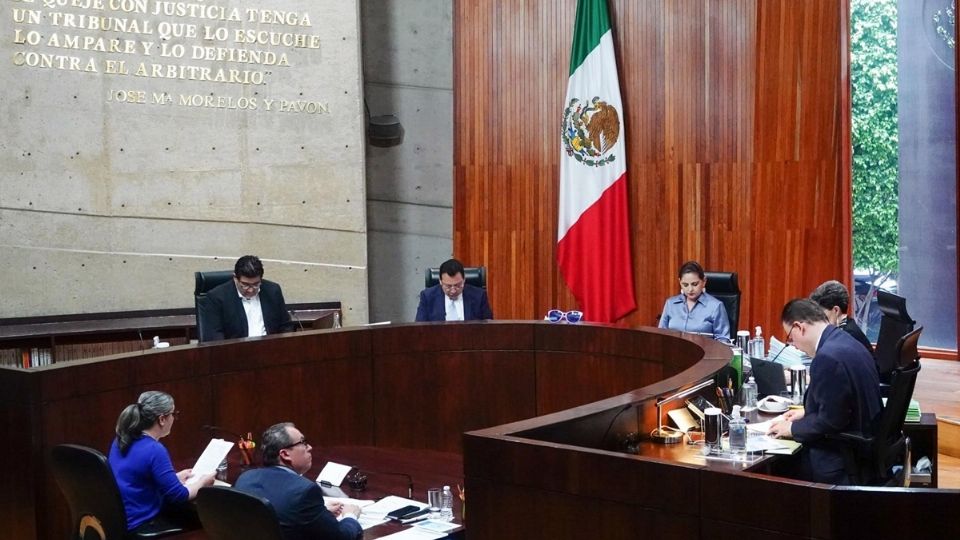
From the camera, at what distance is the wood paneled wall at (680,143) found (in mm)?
7199

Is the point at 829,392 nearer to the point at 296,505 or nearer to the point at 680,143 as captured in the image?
the point at 296,505

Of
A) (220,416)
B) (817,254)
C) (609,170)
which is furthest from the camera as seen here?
(609,170)

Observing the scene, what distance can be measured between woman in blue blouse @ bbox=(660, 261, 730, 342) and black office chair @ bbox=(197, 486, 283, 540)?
345cm

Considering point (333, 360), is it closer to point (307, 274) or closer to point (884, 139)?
point (307, 274)

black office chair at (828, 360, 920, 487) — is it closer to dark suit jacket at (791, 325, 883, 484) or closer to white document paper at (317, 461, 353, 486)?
dark suit jacket at (791, 325, 883, 484)

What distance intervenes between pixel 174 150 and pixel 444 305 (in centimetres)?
225

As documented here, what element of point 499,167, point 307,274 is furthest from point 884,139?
point 307,274

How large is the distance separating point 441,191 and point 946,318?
12.4ft

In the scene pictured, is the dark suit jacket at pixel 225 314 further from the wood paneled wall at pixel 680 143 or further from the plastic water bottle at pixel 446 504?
the wood paneled wall at pixel 680 143

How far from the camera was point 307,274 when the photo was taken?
7.35 metres

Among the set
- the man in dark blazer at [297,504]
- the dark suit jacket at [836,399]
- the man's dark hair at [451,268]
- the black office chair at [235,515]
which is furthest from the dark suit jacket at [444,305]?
the black office chair at [235,515]

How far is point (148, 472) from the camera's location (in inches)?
135

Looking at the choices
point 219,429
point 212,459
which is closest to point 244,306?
point 219,429

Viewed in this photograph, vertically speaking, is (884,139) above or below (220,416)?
above
